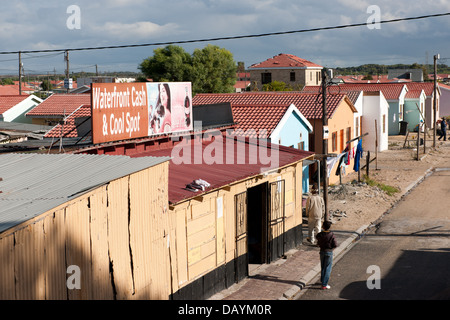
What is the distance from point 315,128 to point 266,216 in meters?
13.7

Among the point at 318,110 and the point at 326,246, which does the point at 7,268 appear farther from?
the point at 318,110

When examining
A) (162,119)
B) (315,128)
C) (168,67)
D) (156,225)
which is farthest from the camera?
(168,67)

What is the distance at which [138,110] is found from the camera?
15.0 meters

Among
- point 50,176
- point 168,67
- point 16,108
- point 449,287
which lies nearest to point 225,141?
point 449,287

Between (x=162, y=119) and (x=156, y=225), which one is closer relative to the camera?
(x=156, y=225)

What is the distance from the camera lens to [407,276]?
15.0m

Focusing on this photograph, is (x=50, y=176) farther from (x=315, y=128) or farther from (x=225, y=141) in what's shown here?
(x=315, y=128)

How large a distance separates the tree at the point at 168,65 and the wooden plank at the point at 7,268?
53.7 metres

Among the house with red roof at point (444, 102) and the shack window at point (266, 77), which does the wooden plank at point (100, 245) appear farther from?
the shack window at point (266, 77)

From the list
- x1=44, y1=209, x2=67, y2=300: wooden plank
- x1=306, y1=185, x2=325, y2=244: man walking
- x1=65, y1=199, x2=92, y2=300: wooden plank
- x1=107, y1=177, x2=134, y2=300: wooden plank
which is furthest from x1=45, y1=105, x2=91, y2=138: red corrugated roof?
x1=44, y1=209, x2=67, y2=300: wooden plank

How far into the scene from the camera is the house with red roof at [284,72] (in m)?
78.9

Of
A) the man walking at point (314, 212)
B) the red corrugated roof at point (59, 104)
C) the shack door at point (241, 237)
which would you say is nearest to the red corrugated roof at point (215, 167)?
the shack door at point (241, 237)

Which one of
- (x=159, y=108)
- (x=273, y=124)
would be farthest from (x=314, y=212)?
(x=273, y=124)

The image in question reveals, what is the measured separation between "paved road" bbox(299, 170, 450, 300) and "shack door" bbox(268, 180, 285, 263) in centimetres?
162
